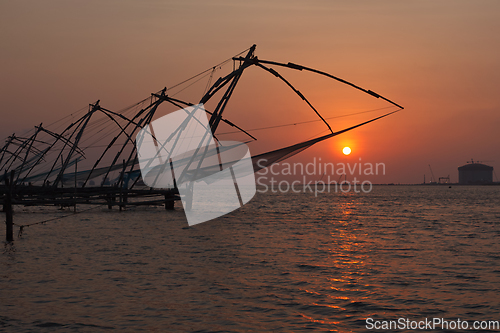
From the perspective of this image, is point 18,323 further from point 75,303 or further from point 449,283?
point 449,283

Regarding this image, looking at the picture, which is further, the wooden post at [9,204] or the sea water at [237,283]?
the wooden post at [9,204]

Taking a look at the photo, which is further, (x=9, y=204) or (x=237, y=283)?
(x=9, y=204)

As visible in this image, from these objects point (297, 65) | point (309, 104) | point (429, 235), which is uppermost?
point (297, 65)

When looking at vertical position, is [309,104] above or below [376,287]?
above

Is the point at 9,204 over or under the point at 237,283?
over

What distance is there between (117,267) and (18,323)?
453cm

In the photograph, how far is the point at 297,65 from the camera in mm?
17781

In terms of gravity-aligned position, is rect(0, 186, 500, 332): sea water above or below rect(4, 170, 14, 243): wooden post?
below

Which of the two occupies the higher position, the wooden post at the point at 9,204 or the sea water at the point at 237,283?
the wooden post at the point at 9,204

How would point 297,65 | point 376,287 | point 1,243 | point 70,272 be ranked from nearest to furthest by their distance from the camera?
1. point 376,287
2. point 70,272
3. point 1,243
4. point 297,65

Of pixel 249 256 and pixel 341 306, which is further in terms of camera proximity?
pixel 249 256

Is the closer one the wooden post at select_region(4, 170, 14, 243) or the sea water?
the sea water

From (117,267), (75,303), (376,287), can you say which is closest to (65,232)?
(117,267)

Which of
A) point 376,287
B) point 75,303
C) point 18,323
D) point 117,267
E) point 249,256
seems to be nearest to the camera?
point 18,323
